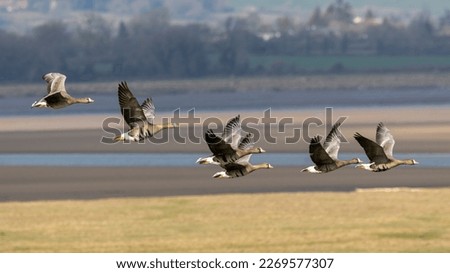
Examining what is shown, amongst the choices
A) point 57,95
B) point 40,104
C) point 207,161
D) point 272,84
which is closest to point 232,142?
point 207,161

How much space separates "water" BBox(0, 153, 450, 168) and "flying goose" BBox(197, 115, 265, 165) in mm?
33589

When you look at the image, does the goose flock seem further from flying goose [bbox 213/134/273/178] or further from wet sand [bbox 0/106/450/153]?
wet sand [bbox 0/106/450/153]

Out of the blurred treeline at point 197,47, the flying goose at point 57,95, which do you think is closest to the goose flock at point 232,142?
the flying goose at point 57,95

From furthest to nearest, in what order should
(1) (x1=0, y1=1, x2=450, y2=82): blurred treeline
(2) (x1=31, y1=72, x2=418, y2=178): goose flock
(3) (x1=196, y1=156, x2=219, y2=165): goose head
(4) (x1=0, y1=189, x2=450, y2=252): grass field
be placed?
(1) (x1=0, y1=1, x2=450, y2=82): blurred treeline, (4) (x1=0, y1=189, x2=450, y2=252): grass field, (2) (x1=31, y1=72, x2=418, y2=178): goose flock, (3) (x1=196, y1=156, x2=219, y2=165): goose head

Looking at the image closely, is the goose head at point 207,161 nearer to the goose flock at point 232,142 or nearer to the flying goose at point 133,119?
the goose flock at point 232,142

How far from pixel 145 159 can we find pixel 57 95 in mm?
40241

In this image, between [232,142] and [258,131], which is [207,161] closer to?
[232,142]

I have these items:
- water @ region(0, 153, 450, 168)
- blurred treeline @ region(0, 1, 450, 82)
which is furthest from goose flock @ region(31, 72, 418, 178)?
blurred treeline @ region(0, 1, 450, 82)

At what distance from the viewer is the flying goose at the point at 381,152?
21397mm

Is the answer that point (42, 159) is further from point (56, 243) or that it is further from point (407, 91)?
point (407, 91)

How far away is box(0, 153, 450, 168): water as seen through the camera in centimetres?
5819

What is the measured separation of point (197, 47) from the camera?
15175 cm

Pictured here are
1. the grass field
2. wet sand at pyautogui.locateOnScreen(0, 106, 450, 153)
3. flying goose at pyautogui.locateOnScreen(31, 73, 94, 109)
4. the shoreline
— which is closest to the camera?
flying goose at pyautogui.locateOnScreen(31, 73, 94, 109)

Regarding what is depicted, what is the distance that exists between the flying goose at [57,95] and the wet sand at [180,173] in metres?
26.7
